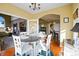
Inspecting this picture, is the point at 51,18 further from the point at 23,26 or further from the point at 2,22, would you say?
the point at 2,22

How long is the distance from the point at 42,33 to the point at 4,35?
46 cm

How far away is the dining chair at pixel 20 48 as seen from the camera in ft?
4.97

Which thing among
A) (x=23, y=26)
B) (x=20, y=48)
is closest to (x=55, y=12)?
(x=23, y=26)

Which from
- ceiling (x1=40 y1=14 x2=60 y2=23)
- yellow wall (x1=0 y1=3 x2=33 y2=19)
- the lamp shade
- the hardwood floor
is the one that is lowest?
the hardwood floor

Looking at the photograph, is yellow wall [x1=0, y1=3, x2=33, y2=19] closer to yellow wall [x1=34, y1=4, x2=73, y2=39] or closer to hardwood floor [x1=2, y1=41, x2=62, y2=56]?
yellow wall [x1=34, y1=4, x2=73, y2=39]

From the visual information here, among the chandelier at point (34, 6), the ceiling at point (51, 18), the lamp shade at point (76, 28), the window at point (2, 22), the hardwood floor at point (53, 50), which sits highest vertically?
the chandelier at point (34, 6)

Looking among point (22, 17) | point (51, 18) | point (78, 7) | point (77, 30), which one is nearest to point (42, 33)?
point (51, 18)

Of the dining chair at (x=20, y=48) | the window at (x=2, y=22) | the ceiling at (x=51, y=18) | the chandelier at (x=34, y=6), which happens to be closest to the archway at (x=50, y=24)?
the ceiling at (x=51, y=18)

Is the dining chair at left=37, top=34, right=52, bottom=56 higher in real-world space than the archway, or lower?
lower

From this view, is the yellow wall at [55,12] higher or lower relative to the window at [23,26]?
higher

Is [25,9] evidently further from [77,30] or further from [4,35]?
[77,30]

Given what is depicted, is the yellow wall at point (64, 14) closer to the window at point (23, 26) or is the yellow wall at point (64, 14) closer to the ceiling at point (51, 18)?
the ceiling at point (51, 18)

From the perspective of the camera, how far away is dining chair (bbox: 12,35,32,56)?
1516 millimetres

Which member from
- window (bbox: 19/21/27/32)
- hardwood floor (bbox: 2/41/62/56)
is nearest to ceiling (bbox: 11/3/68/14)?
window (bbox: 19/21/27/32)
